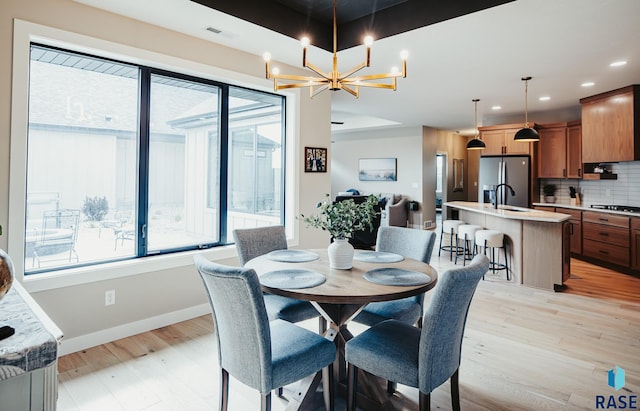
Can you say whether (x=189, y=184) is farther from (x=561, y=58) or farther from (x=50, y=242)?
(x=561, y=58)

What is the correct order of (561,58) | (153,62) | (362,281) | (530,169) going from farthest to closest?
(530,169) < (561,58) < (153,62) < (362,281)

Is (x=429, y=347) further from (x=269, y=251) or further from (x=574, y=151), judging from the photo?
(x=574, y=151)

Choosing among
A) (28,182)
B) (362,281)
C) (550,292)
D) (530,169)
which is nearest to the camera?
(362,281)

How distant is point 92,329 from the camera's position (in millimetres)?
2895

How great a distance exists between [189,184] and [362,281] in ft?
7.73

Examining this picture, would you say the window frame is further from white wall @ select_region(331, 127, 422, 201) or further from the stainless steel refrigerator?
white wall @ select_region(331, 127, 422, 201)

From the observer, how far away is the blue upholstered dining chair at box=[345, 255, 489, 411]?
1639mm

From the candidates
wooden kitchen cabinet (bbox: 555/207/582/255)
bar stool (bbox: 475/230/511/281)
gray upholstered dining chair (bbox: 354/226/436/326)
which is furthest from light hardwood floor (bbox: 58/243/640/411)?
wooden kitchen cabinet (bbox: 555/207/582/255)

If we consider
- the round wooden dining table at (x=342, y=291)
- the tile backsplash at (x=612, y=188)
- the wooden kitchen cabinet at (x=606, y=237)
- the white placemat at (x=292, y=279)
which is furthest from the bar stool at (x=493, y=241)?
the white placemat at (x=292, y=279)

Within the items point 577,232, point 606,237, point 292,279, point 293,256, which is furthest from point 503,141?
point 292,279

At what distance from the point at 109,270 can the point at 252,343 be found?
1908 mm

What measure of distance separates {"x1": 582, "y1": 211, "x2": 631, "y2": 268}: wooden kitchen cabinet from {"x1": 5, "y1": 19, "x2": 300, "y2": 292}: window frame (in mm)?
5317

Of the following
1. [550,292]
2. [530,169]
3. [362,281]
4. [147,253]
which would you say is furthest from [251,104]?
[530,169]

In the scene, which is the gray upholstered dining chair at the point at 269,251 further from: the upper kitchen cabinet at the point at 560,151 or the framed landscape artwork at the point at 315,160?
the upper kitchen cabinet at the point at 560,151
